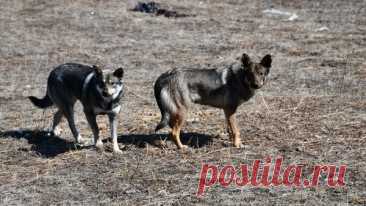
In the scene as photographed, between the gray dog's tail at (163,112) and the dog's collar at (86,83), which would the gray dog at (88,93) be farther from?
the gray dog's tail at (163,112)

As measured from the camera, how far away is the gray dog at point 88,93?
823cm

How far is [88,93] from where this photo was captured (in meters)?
8.45

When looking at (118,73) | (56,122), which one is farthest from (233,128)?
(56,122)

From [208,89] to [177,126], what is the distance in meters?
0.62

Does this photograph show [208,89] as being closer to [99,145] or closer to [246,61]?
[246,61]

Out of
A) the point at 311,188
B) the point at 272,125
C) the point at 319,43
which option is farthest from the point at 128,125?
the point at 319,43

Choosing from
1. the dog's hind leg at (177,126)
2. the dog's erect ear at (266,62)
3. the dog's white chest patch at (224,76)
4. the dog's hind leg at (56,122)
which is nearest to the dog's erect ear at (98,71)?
the dog's hind leg at (177,126)

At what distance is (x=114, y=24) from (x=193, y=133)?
967 cm

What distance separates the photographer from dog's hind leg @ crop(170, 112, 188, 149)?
8.39 metres

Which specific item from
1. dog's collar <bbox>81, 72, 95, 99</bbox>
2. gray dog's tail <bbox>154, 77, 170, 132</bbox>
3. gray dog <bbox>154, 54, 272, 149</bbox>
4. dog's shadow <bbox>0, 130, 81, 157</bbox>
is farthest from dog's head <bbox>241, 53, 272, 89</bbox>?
dog's shadow <bbox>0, 130, 81, 157</bbox>

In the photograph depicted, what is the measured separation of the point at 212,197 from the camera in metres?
6.87

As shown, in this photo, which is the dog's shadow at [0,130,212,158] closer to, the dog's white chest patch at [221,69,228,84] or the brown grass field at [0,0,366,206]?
the brown grass field at [0,0,366,206]

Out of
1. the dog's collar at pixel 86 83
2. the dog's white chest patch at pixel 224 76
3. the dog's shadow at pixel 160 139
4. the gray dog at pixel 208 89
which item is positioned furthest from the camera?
the dog's shadow at pixel 160 139

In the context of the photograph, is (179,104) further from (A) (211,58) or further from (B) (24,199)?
(A) (211,58)
